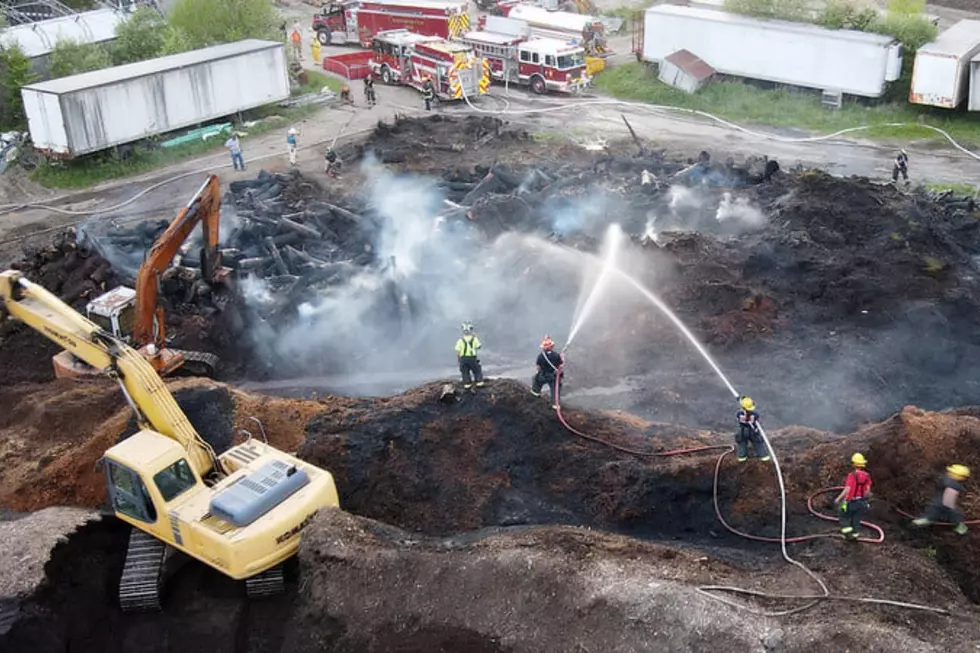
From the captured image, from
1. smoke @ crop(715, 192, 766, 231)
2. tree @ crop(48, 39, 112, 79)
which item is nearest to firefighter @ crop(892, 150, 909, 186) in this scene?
smoke @ crop(715, 192, 766, 231)

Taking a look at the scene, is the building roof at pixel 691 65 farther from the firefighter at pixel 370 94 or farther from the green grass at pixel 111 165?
the green grass at pixel 111 165

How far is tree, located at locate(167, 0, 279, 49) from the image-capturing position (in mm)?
43500

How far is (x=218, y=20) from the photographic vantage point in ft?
144

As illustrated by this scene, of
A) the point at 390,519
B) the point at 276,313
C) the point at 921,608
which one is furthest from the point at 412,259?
the point at 921,608

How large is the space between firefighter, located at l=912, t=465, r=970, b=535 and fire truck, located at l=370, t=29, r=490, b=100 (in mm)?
33029

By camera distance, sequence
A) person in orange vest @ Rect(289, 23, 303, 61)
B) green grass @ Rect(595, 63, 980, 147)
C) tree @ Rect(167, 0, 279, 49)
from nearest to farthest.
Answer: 1. green grass @ Rect(595, 63, 980, 147)
2. tree @ Rect(167, 0, 279, 49)
3. person in orange vest @ Rect(289, 23, 303, 61)

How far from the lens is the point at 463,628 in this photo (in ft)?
39.7

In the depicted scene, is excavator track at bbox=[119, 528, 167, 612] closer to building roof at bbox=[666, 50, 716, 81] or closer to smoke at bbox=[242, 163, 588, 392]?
smoke at bbox=[242, 163, 588, 392]

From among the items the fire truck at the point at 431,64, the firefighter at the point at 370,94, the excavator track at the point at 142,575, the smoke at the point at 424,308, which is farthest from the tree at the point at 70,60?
the excavator track at the point at 142,575

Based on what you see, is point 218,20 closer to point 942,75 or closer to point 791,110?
point 791,110

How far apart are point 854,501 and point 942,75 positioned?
97.9 feet

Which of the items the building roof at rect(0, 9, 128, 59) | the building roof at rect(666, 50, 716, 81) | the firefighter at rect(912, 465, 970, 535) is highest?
the building roof at rect(0, 9, 128, 59)

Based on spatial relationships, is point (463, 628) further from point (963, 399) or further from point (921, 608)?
point (963, 399)

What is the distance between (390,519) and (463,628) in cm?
342
